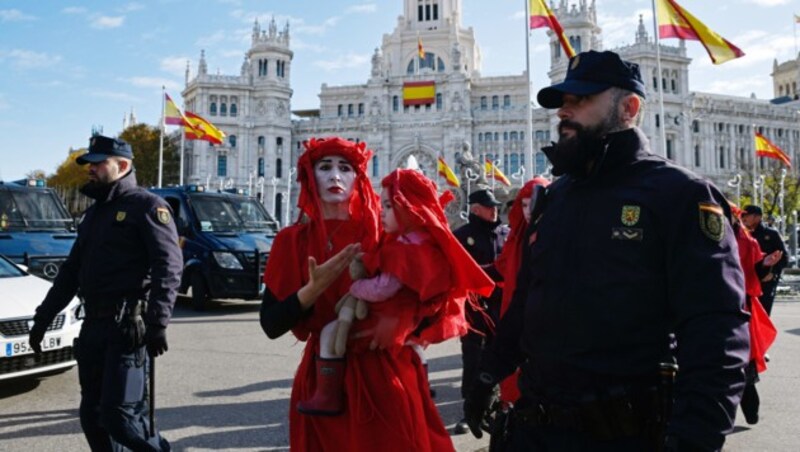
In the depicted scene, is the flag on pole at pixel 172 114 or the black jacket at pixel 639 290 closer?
the black jacket at pixel 639 290

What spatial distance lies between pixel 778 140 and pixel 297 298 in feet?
290

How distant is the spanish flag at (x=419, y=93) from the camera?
74.4m

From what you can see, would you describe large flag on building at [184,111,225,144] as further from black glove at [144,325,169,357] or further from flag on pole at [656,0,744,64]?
black glove at [144,325,169,357]

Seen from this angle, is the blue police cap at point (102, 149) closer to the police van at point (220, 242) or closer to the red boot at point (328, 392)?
the red boot at point (328, 392)

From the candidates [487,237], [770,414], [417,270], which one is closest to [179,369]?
[487,237]

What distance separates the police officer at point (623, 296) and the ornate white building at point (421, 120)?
68.7m

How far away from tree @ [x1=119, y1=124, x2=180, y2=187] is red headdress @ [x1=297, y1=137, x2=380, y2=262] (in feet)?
234

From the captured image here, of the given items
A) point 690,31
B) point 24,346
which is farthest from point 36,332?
point 690,31

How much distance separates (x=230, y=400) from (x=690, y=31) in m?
17.3

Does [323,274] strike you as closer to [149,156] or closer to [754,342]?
[754,342]

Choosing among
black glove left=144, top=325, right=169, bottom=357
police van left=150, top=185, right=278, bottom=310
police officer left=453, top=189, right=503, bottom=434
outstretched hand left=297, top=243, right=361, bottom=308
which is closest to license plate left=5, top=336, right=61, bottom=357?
black glove left=144, top=325, right=169, bottom=357

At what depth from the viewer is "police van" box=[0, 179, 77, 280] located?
10.2 meters

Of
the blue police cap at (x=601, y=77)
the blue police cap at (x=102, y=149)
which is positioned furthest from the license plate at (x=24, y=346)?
the blue police cap at (x=601, y=77)

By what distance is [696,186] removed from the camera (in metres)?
2.10
